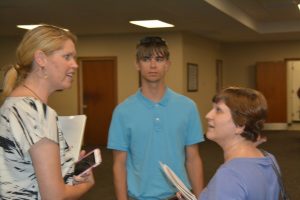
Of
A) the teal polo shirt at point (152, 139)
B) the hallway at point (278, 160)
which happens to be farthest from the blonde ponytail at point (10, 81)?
the hallway at point (278, 160)

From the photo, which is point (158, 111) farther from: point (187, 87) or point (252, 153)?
point (187, 87)

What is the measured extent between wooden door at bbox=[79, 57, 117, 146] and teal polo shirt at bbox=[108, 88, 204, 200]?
738cm

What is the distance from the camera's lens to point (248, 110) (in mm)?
1507

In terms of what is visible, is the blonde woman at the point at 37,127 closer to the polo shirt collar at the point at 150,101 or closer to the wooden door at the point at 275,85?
the polo shirt collar at the point at 150,101

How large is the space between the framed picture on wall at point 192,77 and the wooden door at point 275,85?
2634 mm

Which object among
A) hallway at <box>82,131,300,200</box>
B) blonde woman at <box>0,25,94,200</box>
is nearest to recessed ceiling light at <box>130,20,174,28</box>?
hallway at <box>82,131,300,200</box>

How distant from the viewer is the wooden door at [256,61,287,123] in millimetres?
11703

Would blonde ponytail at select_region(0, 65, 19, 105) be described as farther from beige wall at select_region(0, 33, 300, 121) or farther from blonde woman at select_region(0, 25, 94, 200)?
beige wall at select_region(0, 33, 300, 121)

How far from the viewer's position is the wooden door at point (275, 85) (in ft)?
38.4

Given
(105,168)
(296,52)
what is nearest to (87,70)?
(105,168)

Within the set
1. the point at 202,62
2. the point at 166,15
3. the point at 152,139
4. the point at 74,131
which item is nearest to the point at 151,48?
the point at 152,139

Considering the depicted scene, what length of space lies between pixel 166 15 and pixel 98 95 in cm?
336

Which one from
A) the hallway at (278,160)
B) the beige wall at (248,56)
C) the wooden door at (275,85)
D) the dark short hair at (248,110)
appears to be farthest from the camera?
the beige wall at (248,56)

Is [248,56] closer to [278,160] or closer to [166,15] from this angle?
[278,160]
